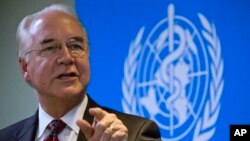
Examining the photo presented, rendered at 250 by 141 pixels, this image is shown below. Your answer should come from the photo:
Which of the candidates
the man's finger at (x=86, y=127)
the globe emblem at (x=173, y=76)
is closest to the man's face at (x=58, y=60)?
the man's finger at (x=86, y=127)

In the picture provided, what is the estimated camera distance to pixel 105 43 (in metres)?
2.80

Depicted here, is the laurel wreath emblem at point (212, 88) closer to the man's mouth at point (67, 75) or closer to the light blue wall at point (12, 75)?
the man's mouth at point (67, 75)

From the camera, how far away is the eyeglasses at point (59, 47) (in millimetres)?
1474

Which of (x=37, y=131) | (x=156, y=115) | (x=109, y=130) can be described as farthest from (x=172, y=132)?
(x=109, y=130)

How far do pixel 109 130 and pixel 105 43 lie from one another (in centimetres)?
169

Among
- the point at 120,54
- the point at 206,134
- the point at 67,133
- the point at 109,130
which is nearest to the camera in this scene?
the point at 109,130

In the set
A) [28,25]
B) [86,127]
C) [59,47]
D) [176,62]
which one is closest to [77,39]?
[59,47]

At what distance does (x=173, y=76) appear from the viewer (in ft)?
8.39

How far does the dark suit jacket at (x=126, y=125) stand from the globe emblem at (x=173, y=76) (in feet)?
3.55

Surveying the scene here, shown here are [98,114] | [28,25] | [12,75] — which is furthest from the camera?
[12,75]

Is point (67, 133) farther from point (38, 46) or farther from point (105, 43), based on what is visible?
point (105, 43)

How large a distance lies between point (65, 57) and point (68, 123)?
0.75 ft

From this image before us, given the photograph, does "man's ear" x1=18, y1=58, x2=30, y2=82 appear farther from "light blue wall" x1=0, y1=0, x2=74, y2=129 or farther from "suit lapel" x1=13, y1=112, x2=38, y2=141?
"light blue wall" x1=0, y1=0, x2=74, y2=129

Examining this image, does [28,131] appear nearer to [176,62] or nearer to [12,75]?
[176,62]
